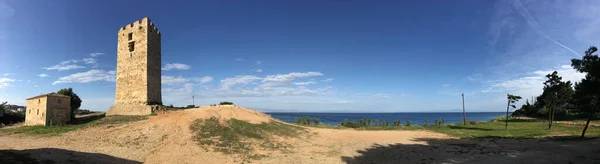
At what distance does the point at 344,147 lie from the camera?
1638cm

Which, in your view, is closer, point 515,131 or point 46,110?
point 46,110

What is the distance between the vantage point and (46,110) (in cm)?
1791

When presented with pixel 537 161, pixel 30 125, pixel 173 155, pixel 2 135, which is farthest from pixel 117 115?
pixel 537 161

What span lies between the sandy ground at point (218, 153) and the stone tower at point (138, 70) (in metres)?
5.00

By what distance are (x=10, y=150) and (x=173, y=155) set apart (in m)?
6.24

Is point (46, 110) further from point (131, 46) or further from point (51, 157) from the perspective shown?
point (51, 157)

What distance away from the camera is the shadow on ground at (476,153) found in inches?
456

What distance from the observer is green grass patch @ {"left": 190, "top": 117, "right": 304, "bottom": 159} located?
48.1ft

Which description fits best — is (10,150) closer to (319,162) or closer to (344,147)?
(319,162)

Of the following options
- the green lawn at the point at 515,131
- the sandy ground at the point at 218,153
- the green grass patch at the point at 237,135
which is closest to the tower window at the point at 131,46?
the sandy ground at the point at 218,153

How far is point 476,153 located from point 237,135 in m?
13.4

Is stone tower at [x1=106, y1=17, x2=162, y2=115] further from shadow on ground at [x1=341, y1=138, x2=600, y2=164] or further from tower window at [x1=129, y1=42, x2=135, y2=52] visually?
shadow on ground at [x1=341, y1=138, x2=600, y2=164]

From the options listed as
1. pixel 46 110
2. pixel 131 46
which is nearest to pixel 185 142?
pixel 46 110

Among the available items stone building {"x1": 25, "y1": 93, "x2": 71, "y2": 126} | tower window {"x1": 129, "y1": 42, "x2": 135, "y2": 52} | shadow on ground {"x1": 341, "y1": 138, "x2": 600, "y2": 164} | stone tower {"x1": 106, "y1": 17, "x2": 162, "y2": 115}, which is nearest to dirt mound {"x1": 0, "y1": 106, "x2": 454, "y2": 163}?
shadow on ground {"x1": 341, "y1": 138, "x2": 600, "y2": 164}
